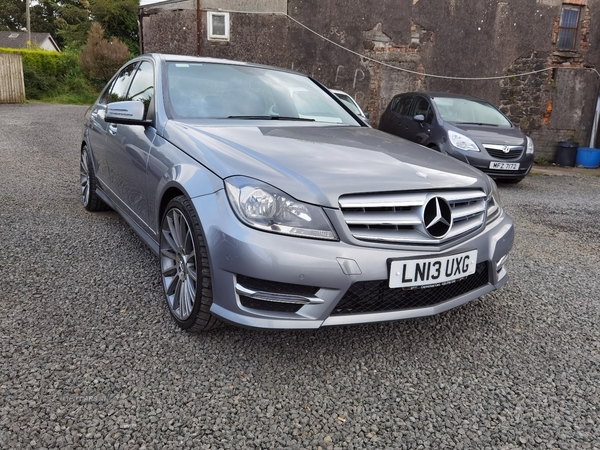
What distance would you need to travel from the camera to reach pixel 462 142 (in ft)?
25.1

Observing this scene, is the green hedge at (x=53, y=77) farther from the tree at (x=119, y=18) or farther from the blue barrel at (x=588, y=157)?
the blue barrel at (x=588, y=157)

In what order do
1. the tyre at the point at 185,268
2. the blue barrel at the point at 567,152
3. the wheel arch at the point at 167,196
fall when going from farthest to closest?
the blue barrel at the point at 567,152 → the wheel arch at the point at 167,196 → the tyre at the point at 185,268

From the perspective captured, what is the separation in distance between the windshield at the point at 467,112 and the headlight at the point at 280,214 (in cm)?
669

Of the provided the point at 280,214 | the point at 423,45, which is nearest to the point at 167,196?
the point at 280,214

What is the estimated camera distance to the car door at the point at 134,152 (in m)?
→ 3.17

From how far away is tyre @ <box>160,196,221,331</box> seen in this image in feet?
7.73

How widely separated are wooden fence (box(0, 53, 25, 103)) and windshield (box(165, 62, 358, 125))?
705 inches

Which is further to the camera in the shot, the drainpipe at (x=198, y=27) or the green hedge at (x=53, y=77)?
the green hedge at (x=53, y=77)

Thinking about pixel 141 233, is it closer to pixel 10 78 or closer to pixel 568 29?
pixel 568 29

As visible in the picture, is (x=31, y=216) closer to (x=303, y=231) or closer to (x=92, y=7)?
(x=303, y=231)

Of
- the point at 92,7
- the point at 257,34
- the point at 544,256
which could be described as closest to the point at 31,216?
the point at 544,256

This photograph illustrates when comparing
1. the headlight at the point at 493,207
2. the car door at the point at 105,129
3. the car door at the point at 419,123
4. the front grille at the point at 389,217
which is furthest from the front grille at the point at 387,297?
the car door at the point at 419,123

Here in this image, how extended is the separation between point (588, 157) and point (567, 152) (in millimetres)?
553

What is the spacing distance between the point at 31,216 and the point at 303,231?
11.7 ft
